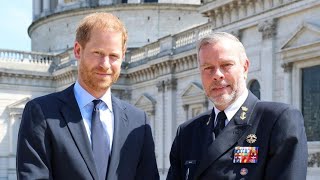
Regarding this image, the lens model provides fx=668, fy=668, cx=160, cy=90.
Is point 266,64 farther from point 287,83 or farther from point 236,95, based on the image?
point 236,95

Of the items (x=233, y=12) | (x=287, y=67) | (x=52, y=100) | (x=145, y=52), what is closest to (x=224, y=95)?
(x=52, y=100)

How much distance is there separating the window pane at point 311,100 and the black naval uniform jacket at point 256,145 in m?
15.6

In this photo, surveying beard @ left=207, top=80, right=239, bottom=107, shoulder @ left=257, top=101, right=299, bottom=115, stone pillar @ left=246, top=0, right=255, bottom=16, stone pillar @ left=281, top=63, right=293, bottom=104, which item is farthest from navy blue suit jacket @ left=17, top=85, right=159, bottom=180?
stone pillar @ left=246, top=0, right=255, bottom=16

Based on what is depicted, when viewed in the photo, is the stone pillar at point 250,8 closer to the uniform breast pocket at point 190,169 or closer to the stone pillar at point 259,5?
the stone pillar at point 259,5

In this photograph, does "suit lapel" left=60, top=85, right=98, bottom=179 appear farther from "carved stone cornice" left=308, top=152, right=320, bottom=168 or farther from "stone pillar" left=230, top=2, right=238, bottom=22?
"stone pillar" left=230, top=2, right=238, bottom=22

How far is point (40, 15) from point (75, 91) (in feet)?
157

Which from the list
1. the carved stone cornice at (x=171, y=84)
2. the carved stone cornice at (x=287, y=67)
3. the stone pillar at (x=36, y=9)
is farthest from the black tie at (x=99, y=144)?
the stone pillar at (x=36, y=9)

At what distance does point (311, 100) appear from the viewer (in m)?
19.9

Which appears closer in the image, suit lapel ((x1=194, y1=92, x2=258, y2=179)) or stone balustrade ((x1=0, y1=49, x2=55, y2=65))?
suit lapel ((x1=194, y1=92, x2=258, y2=179))

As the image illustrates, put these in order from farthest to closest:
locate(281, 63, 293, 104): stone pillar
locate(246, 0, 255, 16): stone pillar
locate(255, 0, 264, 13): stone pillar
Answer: locate(246, 0, 255, 16): stone pillar → locate(255, 0, 264, 13): stone pillar → locate(281, 63, 293, 104): stone pillar

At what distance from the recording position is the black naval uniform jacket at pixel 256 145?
4012 mm

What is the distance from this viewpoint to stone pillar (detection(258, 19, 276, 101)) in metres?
21.5

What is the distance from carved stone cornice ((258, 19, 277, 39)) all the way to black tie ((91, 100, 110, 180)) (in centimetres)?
1756

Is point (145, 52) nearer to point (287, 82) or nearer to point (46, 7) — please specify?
point (287, 82)
